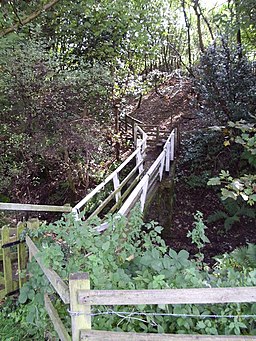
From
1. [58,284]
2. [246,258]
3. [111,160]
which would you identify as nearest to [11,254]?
[58,284]

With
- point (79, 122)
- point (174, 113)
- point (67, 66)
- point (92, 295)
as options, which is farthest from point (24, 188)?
point (174, 113)

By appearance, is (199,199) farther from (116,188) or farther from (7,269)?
(7,269)

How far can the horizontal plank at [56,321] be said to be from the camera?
241 centimetres

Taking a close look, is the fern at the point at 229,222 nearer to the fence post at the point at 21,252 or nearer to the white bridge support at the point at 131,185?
the white bridge support at the point at 131,185

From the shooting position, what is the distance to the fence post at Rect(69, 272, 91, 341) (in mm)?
2164

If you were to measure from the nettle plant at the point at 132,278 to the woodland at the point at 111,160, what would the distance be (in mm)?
10

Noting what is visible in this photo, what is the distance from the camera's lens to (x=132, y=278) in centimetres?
279

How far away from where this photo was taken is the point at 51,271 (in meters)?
2.66

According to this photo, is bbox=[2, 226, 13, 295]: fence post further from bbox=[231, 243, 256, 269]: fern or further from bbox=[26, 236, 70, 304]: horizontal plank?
bbox=[231, 243, 256, 269]: fern

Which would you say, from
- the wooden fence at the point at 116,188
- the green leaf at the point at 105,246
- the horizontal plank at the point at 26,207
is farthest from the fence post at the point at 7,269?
the green leaf at the point at 105,246

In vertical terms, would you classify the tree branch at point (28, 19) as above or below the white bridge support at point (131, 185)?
Result: above

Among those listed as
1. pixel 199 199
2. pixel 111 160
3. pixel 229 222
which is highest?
pixel 111 160

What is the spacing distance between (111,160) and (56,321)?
24.0ft

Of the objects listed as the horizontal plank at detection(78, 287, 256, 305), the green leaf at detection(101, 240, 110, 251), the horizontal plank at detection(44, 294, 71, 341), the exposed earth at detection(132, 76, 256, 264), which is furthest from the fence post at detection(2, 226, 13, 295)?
the exposed earth at detection(132, 76, 256, 264)
